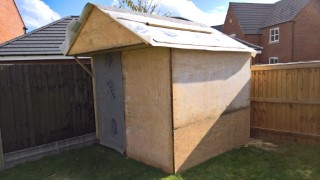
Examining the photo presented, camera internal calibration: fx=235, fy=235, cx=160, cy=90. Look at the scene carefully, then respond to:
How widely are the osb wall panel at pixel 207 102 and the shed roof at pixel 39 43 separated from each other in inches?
205

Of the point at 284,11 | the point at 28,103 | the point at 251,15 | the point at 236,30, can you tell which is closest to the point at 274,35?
the point at 284,11

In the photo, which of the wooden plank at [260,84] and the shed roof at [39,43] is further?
the shed roof at [39,43]

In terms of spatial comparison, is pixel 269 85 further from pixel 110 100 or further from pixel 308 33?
pixel 308 33

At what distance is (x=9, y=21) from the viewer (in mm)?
18219

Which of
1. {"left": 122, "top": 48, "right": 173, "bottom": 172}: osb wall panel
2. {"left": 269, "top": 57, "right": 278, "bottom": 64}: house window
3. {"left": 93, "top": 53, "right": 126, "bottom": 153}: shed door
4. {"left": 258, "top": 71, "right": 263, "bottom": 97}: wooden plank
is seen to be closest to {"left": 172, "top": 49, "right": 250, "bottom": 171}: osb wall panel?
{"left": 122, "top": 48, "right": 173, "bottom": 172}: osb wall panel

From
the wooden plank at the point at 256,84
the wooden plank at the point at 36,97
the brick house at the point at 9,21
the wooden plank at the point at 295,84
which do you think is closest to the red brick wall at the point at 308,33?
the wooden plank at the point at 256,84

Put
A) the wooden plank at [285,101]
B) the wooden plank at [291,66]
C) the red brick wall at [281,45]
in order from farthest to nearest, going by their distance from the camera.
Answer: the red brick wall at [281,45] < the wooden plank at [285,101] < the wooden plank at [291,66]

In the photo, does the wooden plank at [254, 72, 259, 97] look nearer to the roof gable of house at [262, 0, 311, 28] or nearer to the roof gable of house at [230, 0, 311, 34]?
the roof gable of house at [262, 0, 311, 28]

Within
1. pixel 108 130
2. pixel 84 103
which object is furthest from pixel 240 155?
pixel 84 103

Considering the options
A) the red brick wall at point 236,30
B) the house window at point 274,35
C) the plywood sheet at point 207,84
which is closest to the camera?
the plywood sheet at point 207,84

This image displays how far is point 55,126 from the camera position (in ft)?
18.1

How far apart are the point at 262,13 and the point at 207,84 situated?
77.5ft

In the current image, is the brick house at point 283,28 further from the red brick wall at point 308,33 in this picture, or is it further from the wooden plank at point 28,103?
the wooden plank at point 28,103

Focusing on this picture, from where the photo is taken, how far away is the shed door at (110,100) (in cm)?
511
